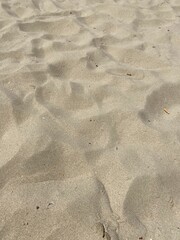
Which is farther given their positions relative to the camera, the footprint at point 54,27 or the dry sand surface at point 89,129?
the footprint at point 54,27

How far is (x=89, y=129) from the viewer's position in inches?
77.5

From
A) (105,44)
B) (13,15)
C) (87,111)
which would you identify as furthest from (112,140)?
(13,15)

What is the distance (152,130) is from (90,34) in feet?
4.12

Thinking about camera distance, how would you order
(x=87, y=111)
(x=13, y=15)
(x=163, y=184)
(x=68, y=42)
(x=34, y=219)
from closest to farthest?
(x=34, y=219) → (x=163, y=184) → (x=87, y=111) → (x=68, y=42) → (x=13, y=15)

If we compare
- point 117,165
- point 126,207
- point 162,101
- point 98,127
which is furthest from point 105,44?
point 126,207

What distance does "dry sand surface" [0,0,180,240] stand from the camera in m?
1.54

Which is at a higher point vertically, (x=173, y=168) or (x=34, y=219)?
(x=34, y=219)

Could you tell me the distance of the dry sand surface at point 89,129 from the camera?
5.04 feet

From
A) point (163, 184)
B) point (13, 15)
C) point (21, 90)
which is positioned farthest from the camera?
point (13, 15)

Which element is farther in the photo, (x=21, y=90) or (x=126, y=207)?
(x=21, y=90)

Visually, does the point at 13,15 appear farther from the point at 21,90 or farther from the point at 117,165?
the point at 117,165

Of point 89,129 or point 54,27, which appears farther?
point 54,27

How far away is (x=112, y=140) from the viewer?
190cm

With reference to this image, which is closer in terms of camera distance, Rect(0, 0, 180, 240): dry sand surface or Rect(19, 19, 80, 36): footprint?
Rect(0, 0, 180, 240): dry sand surface
